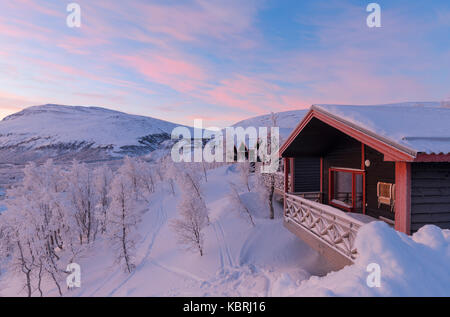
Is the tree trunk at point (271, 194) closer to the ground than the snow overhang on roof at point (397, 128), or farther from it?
closer to the ground

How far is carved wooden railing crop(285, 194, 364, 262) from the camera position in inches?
188

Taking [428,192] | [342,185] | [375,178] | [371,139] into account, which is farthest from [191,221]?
[428,192]

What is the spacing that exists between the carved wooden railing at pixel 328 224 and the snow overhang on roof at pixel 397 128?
Answer: 5.82ft

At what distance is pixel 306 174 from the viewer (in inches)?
555

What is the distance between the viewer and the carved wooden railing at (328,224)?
4.77m

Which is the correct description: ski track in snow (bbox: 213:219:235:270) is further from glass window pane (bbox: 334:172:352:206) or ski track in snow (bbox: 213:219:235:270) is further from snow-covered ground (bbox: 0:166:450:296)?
glass window pane (bbox: 334:172:352:206)

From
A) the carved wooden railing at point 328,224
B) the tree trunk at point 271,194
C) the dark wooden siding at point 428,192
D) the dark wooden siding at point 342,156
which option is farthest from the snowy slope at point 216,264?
Result: the dark wooden siding at point 428,192

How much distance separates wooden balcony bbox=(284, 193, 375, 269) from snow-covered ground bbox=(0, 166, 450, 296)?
1161 mm

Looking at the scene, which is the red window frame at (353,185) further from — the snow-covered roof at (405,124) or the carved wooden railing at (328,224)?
the snow-covered roof at (405,124)

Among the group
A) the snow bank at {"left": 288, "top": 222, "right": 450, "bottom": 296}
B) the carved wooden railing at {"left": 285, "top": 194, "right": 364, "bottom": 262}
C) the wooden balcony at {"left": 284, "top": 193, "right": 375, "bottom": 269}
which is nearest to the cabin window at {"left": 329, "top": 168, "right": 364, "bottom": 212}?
the wooden balcony at {"left": 284, "top": 193, "right": 375, "bottom": 269}

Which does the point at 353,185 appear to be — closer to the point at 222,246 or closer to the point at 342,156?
the point at 342,156

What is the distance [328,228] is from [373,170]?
8.97 ft
